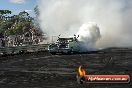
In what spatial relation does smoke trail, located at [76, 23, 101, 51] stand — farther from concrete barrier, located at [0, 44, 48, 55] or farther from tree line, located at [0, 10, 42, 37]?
tree line, located at [0, 10, 42, 37]

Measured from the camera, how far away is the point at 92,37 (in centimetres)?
4544

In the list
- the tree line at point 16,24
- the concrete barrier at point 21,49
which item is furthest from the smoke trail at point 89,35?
the tree line at point 16,24

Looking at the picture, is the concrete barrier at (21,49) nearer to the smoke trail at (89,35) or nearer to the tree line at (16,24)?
the smoke trail at (89,35)

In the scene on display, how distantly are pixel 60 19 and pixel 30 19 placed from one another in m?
87.0

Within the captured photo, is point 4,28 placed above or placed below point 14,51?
above

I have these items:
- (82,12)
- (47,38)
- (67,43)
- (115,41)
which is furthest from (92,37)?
(82,12)

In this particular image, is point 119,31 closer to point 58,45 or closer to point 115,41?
point 115,41

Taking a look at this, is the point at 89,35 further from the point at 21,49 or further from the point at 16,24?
the point at 16,24

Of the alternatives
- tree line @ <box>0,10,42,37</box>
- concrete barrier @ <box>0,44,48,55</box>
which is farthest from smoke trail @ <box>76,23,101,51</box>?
tree line @ <box>0,10,42,37</box>

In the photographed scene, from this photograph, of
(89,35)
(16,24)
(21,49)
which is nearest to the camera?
(21,49)

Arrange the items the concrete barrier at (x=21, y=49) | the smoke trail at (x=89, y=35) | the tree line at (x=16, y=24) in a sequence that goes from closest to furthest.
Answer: the concrete barrier at (x=21, y=49), the smoke trail at (x=89, y=35), the tree line at (x=16, y=24)

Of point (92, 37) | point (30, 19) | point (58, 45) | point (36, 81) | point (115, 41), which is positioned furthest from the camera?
point (30, 19)

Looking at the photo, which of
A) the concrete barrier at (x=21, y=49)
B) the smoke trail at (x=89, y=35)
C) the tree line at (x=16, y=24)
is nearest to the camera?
the concrete barrier at (x=21, y=49)

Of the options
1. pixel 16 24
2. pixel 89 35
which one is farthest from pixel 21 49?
pixel 16 24
